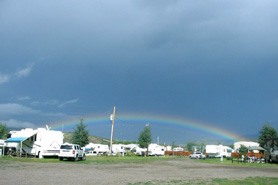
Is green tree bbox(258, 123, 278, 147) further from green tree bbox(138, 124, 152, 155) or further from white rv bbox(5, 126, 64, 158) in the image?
white rv bbox(5, 126, 64, 158)

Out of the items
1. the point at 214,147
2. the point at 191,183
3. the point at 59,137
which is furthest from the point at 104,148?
the point at 191,183

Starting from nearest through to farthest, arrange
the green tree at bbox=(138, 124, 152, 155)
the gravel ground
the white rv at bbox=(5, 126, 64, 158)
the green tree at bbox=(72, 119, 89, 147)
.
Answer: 1. the gravel ground
2. the white rv at bbox=(5, 126, 64, 158)
3. the green tree at bbox=(72, 119, 89, 147)
4. the green tree at bbox=(138, 124, 152, 155)

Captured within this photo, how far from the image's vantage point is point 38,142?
115 feet

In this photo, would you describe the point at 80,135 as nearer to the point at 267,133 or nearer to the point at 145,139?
the point at 145,139

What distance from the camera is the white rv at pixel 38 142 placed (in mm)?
34312

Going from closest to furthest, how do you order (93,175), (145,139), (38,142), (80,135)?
(93,175) < (38,142) < (80,135) < (145,139)

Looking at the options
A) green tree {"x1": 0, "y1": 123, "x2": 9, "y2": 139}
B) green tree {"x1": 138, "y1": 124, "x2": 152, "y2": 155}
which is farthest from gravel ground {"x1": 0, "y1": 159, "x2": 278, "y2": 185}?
green tree {"x1": 0, "y1": 123, "x2": 9, "y2": 139}

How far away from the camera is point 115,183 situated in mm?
12359

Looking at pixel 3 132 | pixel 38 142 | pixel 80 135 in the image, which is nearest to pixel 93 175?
pixel 38 142

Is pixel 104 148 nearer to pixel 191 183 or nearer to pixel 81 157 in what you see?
pixel 81 157

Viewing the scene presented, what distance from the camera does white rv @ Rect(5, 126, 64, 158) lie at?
113ft

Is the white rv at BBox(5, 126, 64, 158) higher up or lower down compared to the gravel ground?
higher up

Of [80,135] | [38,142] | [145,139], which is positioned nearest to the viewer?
[38,142]

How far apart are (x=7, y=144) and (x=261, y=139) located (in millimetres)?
48707
